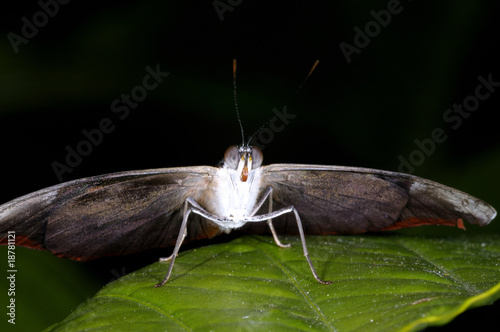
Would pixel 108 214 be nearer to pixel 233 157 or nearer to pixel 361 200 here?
pixel 233 157

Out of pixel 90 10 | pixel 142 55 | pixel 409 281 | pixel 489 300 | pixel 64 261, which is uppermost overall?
pixel 90 10

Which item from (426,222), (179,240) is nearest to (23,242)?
(179,240)

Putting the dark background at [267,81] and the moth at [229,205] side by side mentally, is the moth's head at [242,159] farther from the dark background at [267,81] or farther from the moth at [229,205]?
the dark background at [267,81]

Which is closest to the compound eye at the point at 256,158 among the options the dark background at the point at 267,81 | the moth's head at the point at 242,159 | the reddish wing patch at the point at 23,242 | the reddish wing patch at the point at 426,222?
the moth's head at the point at 242,159

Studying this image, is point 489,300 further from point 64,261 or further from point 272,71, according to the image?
point 272,71

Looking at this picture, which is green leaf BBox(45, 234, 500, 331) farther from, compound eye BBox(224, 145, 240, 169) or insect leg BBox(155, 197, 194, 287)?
compound eye BBox(224, 145, 240, 169)

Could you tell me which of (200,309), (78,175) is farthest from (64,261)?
(200,309)
